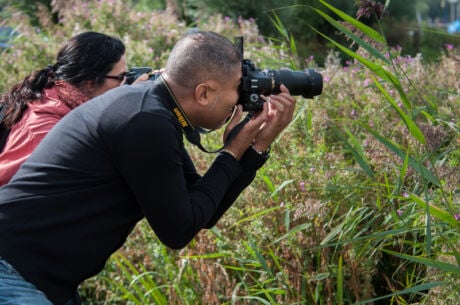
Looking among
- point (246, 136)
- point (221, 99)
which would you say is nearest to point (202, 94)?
point (221, 99)

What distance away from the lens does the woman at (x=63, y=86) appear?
2.77m

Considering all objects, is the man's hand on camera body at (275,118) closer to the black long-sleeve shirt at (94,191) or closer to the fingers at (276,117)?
the fingers at (276,117)

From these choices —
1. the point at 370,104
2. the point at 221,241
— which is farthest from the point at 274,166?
the point at 370,104

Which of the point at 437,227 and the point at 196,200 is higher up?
the point at 196,200

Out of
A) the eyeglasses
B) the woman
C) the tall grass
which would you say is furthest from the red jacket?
the tall grass

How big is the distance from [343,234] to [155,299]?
101 centimetres

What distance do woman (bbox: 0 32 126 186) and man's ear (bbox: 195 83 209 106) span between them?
67cm

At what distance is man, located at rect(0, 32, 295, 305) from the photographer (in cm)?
216

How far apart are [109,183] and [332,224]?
126cm

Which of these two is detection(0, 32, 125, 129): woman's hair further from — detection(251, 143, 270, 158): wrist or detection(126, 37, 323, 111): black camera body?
detection(251, 143, 270, 158): wrist

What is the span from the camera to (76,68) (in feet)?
9.55

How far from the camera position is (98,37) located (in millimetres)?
2973

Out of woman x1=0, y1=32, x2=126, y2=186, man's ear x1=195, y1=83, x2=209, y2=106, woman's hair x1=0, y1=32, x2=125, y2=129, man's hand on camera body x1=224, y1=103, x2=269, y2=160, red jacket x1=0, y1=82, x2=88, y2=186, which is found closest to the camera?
man's ear x1=195, y1=83, x2=209, y2=106

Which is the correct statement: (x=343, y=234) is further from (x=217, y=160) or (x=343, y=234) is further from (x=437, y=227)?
(x=217, y=160)
